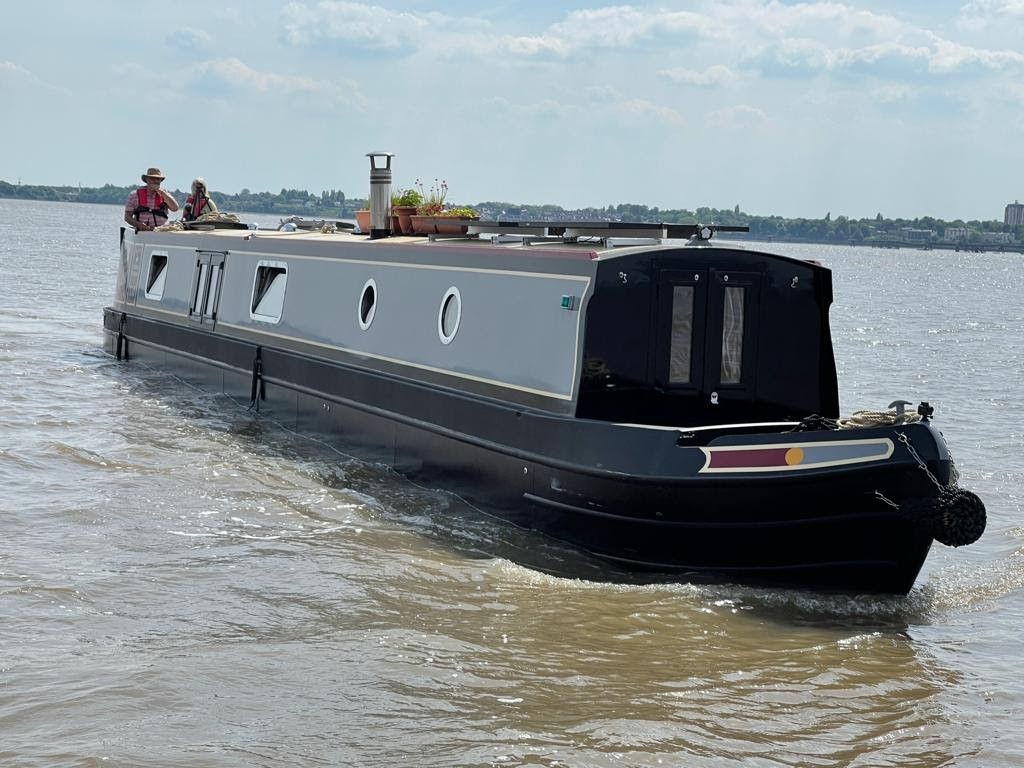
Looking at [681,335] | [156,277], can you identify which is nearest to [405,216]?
[681,335]

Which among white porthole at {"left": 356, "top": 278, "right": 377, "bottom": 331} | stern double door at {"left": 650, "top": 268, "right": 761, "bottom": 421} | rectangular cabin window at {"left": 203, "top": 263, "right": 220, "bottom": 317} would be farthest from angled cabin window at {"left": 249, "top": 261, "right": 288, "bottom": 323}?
stern double door at {"left": 650, "top": 268, "right": 761, "bottom": 421}

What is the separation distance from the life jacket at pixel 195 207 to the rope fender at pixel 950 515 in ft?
47.4

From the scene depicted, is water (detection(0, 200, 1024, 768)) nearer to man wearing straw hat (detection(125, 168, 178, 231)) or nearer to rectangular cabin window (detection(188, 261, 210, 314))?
rectangular cabin window (detection(188, 261, 210, 314))

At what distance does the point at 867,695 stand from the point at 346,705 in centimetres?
308

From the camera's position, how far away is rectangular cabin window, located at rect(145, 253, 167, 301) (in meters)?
20.2

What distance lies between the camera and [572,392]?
10.5m

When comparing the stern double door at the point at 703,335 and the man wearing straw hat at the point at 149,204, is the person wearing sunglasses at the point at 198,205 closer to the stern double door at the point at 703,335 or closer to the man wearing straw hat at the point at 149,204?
the man wearing straw hat at the point at 149,204

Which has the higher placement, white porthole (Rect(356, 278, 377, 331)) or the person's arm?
the person's arm

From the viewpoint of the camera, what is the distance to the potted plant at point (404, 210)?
15.2 metres

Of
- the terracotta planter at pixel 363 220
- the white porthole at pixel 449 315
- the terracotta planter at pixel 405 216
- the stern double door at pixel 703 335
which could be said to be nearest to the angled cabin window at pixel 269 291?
the terracotta planter at pixel 363 220

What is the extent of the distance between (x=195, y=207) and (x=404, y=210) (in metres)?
7.01

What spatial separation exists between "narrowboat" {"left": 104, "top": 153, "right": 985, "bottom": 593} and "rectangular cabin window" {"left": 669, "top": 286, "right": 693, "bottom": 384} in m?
0.01

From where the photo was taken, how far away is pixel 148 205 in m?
21.8

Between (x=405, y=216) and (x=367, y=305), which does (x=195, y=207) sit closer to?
(x=405, y=216)
